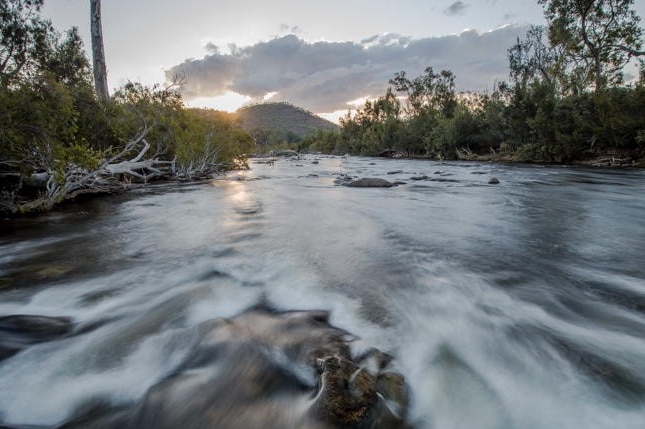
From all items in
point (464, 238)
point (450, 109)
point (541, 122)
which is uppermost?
point (450, 109)

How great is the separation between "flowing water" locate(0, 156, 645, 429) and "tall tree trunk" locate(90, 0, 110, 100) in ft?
32.9

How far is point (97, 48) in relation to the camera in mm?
14812

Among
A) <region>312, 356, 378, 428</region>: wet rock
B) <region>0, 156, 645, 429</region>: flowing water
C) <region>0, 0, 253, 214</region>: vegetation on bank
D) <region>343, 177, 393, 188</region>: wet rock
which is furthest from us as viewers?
<region>343, 177, 393, 188</region>: wet rock

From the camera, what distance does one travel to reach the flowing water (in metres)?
2.05

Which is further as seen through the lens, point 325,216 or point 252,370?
point 325,216

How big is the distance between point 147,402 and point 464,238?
4.98m

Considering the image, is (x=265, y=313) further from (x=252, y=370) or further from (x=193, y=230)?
(x=193, y=230)

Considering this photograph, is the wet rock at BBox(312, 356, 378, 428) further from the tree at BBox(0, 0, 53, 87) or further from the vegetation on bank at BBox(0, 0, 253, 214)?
the tree at BBox(0, 0, 53, 87)

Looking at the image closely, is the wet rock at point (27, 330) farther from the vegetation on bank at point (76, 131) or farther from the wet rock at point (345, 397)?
the vegetation on bank at point (76, 131)

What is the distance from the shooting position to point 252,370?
7.38 ft

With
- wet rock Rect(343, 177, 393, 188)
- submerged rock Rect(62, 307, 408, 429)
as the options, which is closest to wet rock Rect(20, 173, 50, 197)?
submerged rock Rect(62, 307, 408, 429)

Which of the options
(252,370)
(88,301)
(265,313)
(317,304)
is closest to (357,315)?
(317,304)

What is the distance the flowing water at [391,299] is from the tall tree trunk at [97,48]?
32.9 ft

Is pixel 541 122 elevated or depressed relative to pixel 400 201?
elevated
